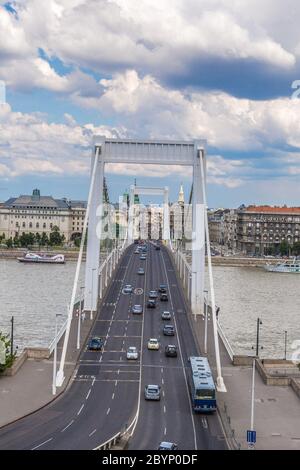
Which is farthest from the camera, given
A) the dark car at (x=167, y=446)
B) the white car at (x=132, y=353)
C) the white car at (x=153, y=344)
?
the white car at (x=153, y=344)

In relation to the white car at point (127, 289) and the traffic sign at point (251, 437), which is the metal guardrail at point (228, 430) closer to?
the traffic sign at point (251, 437)

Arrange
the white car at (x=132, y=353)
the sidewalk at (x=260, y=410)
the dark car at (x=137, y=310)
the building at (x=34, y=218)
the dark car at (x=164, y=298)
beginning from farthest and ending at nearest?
the building at (x=34, y=218) → the dark car at (x=164, y=298) → the dark car at (x=137, y=310) → the white car at (x=132, y=353) → the sidewalk at (x=260, y=410)

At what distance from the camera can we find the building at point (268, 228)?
409 ft

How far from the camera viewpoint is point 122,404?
2158 cm

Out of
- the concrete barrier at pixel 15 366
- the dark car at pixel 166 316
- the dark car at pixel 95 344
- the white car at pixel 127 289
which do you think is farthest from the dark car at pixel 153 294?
the concrete barrier at pixel 15 366

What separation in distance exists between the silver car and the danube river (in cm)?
1182

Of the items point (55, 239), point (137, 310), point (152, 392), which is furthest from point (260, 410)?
point (55, 239)

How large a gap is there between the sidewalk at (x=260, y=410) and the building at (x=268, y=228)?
324 feet

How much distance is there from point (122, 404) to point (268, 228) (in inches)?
4183

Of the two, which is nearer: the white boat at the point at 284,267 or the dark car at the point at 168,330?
the dark car at the point at 168,330

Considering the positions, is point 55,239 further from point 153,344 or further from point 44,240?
point 153,344
